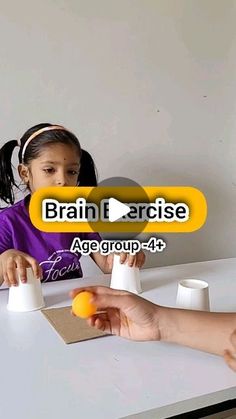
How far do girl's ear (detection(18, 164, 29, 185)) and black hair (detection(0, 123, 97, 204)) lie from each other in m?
0.02

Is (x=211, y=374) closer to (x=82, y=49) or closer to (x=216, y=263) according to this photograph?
(x=216, y=263)

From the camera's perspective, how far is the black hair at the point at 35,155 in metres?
1.16

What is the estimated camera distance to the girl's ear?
4.03 ft

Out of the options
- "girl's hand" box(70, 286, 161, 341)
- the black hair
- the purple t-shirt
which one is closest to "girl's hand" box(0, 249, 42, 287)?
"girl's hand" box(70, 286, 161, 341)

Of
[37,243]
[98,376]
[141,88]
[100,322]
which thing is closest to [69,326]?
[100,322]

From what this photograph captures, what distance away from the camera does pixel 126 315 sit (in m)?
0.74

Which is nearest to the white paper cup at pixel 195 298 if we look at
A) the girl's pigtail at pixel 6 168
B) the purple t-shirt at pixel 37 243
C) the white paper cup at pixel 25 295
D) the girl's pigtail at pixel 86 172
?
the white paper cup at pixel 25 295

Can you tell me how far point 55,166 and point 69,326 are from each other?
489mm

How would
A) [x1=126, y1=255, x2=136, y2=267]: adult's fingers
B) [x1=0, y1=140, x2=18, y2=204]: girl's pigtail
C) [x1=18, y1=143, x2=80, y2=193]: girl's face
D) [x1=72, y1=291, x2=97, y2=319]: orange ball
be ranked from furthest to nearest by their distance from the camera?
[x1=0, y1=140, x2=18, y2=204]: girl's pigtail
[x1=18, y1=143, x2=80, y2=193]: girl's face
[x1=126, y1=255, x2=136, y2=267]: adult's fingers
[x1=72, y1=291, x2=97, y2=319]: orange ball

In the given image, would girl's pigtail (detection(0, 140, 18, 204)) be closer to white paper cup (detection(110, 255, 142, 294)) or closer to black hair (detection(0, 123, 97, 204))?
black hair (detection(0, 123, 97, 204))

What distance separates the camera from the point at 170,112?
1576 mm

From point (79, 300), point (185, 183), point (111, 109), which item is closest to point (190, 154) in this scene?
point (185, 183)

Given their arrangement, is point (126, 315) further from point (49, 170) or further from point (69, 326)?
point (49, 170)

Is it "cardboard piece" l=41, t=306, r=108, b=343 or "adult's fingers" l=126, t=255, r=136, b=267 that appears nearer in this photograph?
"cardboard piece" l=41, t=306, r=108, b=343
